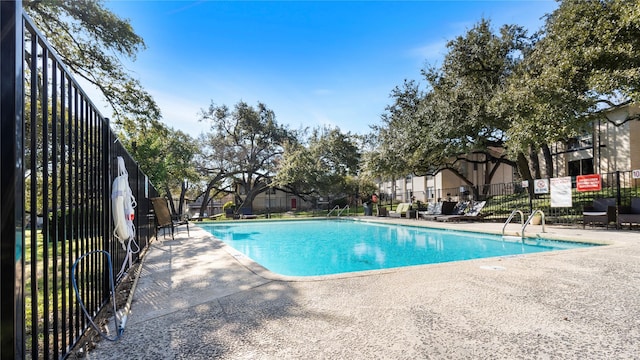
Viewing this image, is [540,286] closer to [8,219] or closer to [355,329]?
[355,329]

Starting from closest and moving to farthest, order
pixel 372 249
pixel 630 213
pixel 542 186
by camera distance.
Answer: pixel 372 249, pixel 630 213, pixel 542 186

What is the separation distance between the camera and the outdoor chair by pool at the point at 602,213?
8852 millimetres

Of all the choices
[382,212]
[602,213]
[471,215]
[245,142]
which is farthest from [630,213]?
[245,142]

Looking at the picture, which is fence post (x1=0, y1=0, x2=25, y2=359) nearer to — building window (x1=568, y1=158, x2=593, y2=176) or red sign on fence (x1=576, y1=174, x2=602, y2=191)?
red sign on fence (x1=576, y1=174, x2=602, y2=191)

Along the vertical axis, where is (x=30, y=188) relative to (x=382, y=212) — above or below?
above

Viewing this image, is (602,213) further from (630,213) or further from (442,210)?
(442,210)

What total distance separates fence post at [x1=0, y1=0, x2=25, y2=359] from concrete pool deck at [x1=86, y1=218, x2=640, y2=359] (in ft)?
3.12

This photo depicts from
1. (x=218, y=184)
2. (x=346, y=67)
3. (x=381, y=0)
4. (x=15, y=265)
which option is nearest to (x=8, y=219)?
(x=15, y=265)

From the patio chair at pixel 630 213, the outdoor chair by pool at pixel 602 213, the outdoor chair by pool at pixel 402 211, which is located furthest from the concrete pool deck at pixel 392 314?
A: the outdoor chair by pool at pixel 402 211

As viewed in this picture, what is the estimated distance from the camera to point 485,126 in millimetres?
12992

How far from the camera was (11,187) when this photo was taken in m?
1.21

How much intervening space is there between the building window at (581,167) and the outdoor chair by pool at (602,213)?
1332 centimetres

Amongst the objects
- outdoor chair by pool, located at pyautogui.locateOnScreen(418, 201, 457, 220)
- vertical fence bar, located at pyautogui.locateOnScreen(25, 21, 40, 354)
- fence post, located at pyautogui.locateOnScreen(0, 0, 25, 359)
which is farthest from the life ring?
outdoor chair by pool, located at pyautogui.locateOnScreen(418, 201, 457, 220)

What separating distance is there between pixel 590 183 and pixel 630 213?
1207 millimetres
